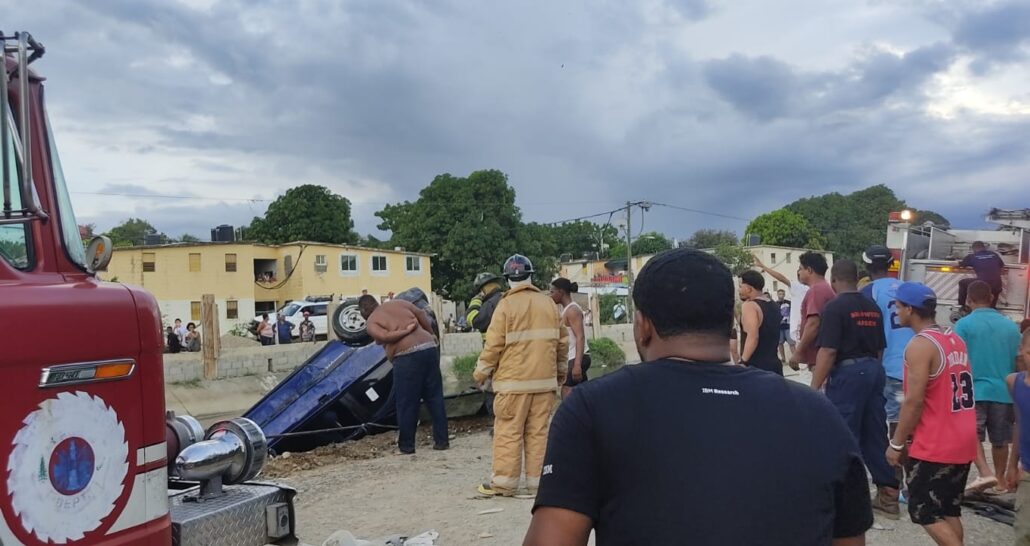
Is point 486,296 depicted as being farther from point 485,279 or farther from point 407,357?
point 407,357

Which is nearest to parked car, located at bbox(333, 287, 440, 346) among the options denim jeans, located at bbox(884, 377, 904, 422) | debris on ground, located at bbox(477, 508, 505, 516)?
debris on ground, located at bbox(477, 508, 505, 516)

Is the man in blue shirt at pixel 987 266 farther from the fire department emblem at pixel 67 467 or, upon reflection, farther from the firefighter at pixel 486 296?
the fire department emblem at pixel 67 467

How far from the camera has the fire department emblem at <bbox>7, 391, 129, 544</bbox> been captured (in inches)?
87.7

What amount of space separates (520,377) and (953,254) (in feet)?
23.5

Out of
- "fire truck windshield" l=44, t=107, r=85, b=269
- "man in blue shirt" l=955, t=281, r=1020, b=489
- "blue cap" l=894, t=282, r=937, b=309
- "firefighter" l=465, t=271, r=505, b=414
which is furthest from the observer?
"firefighter" l=465, t=271, r=505, b=414

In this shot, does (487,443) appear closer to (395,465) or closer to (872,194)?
(395,465)

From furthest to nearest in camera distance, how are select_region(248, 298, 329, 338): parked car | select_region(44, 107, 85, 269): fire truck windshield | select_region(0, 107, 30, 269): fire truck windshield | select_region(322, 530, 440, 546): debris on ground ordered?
select_region(248, 298, 329, 338): parked car < select_region(322, 530, 440, 546): debris on ground < select_region(44, 107, 85, 269): fire truck windshield < select_region(0, 107, 30, 269): fire truck windshield

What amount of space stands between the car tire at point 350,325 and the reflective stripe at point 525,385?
321 cm

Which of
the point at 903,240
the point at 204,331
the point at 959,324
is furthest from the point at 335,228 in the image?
the point at 959,324

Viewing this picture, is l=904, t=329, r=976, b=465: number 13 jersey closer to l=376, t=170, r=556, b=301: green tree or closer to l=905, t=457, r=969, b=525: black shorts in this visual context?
l=905, t=457, r=969, b=525: black shorts

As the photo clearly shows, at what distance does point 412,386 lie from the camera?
26.5 feet

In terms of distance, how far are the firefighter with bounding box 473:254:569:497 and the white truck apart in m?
5.63

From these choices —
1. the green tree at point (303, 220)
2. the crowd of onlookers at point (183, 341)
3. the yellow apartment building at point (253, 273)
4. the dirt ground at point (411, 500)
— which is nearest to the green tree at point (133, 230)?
the green tree at point (303, 220)

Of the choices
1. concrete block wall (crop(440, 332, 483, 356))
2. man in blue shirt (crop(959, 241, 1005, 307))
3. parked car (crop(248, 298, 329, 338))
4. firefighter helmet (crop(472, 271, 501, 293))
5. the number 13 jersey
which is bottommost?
parked car (crop(248, 298, 329, 338))
